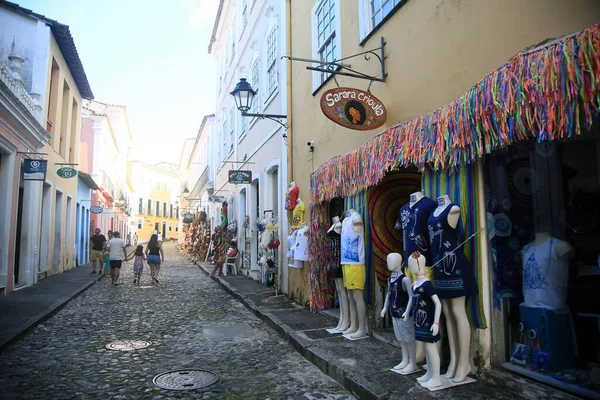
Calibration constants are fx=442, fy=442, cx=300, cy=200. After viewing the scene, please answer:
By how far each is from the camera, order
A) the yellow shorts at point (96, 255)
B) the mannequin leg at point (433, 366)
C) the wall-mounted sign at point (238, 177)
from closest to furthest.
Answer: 1. the mannequin leg at point (433, 366)
2. the wall-mounted sign at point (238, 177)
3. the yellow shorts at point (96, 255)

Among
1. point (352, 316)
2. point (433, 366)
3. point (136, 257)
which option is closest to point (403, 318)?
point (433, 366)

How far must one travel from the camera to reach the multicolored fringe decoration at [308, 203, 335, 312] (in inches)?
294

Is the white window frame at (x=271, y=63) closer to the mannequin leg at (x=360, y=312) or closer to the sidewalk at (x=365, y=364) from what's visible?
the sidewalk at (x=365, y=364)

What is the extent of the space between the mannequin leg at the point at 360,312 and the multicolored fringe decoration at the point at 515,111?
5.91ft

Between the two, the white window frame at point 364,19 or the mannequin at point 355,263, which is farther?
the white window frame at point 364,19

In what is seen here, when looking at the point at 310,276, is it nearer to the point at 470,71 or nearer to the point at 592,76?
the point at 470,71

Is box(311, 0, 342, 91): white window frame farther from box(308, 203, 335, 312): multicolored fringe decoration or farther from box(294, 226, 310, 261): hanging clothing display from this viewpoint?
box(294, 226, 310, 261): hanging clothing display

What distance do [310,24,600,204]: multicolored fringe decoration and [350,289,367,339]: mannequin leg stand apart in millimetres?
1801

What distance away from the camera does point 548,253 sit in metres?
3.94

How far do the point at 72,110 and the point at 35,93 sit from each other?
5.12 metres

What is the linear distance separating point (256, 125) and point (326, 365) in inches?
375

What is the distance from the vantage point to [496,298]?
4156mm

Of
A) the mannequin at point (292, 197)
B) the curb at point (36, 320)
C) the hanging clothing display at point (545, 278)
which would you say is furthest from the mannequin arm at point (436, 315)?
the curb at point (36, 320)

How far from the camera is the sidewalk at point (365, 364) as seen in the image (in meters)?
3.78
